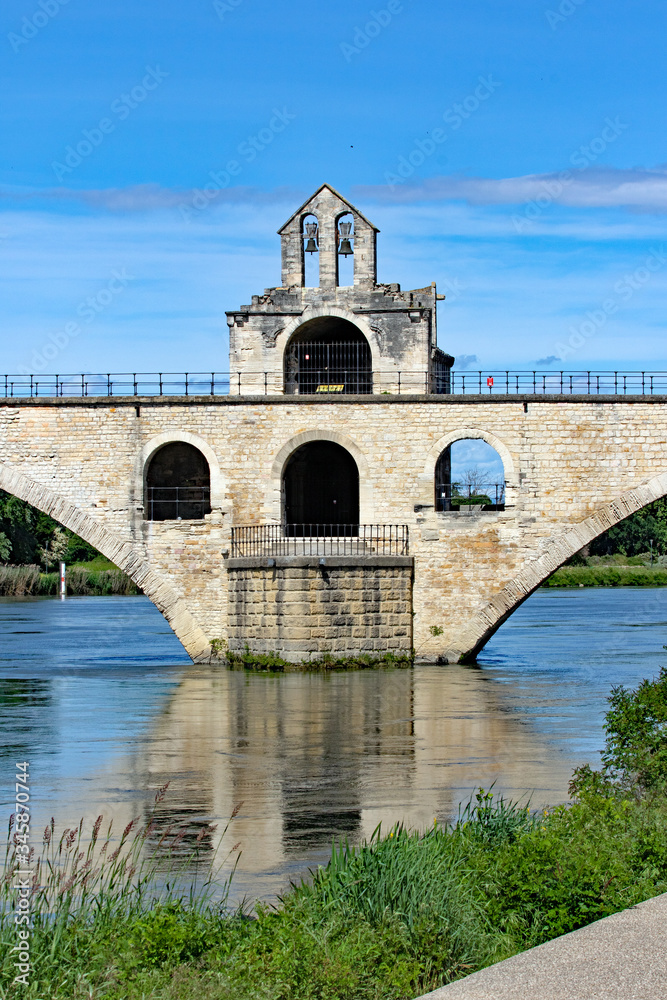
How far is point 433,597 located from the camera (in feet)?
80.9

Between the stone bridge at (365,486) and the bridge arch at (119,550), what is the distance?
0.03 metres

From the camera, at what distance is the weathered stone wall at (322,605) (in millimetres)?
23500

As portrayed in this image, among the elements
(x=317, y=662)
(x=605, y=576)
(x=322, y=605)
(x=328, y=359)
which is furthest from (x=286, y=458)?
(x=605, y=576)

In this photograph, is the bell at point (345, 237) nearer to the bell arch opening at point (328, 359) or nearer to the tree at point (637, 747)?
the bell arch opening at point (328, 359)

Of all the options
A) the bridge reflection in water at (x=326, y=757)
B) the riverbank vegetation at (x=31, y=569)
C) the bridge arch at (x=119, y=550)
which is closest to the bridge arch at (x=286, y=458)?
the bridge arch at (x=119, y=550)

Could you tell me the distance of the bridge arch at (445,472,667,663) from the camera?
24.2 metres

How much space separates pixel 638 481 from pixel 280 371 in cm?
829

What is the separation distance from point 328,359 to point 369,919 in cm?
2344

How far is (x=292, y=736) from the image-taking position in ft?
54.2

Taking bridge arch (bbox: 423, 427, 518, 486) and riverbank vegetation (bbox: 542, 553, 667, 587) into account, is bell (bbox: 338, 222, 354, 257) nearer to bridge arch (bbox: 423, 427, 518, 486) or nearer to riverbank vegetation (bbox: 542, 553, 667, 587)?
bridge arch (bbox: 423, 427, 518, 486)

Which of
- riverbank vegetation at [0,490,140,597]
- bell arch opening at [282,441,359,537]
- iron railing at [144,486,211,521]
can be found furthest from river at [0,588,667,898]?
riverbank vegetation at [0,490,140,597]

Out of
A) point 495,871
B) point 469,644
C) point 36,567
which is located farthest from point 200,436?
point 36,567

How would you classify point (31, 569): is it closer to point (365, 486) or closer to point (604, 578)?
point (604, 578)

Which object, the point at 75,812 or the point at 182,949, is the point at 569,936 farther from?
the point at 75,812
